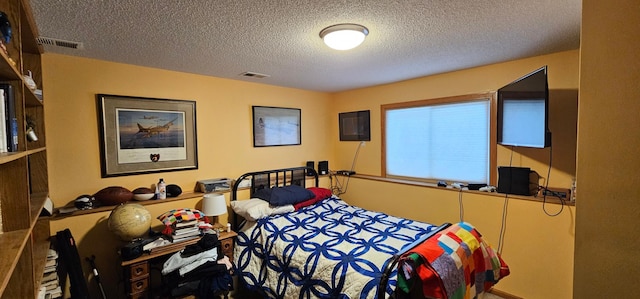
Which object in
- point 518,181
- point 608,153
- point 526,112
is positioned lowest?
point 518,181

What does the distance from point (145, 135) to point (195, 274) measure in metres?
1.51

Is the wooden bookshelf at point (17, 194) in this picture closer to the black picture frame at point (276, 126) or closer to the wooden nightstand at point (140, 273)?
the wooden nightstand at point (140, 273)

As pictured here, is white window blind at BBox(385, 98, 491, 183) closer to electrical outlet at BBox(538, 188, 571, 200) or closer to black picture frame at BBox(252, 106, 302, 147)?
electrical outlet at BBox(538, 188, 571, 200)

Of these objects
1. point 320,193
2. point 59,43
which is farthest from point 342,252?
point 59,43

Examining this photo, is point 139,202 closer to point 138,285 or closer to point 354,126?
point 138,285

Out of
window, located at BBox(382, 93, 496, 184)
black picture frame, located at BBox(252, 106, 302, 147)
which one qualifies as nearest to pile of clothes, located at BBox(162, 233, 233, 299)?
black picture frame, located at BBox(252, 106, 302, 147)

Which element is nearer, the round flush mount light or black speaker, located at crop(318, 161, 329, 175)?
the round flush mount light

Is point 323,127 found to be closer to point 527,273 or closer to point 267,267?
point 267,267

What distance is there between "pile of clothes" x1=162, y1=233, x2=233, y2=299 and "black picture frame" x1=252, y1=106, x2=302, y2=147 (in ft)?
5.48

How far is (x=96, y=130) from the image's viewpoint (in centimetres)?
253

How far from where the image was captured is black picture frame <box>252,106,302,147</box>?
3.68m

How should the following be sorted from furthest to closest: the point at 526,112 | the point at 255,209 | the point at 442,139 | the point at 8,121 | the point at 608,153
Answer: the point at 442,139, the point at 255,209, the point at 526,112, the point at 8,121, the point at 608,153

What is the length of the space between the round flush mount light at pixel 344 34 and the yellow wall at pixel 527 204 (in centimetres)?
177

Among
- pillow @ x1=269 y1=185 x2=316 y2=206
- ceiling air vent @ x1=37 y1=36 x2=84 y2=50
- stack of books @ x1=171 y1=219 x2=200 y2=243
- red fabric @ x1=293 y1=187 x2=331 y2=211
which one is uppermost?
ceiling air vent @ x1=37 y1=36 x2=84 y2=50
